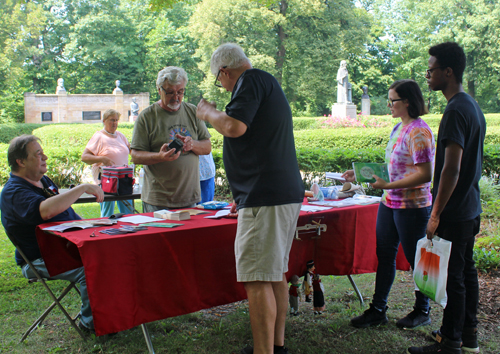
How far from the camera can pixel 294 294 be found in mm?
3117

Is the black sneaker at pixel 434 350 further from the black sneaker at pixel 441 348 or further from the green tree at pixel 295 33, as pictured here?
the green tree at pixel 295 33

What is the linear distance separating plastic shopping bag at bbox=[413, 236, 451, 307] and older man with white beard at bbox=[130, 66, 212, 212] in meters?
1.79

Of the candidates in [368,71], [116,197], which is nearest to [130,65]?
[368,71]

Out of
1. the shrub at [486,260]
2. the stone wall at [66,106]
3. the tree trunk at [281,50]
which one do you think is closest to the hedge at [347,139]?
the shrub at [486,260]

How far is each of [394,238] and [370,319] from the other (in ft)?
2.03

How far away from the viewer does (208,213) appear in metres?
3.13

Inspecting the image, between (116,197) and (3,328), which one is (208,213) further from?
(3,328)

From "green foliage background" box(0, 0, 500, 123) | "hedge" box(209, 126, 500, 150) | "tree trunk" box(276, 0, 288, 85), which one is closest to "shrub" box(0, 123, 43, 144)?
"green foliage background" box(0, 0, 500, 123)

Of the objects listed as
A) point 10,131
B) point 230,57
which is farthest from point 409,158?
point 10,131

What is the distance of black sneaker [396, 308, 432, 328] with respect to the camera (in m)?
3.05

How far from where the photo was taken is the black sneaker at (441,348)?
2.56 meters

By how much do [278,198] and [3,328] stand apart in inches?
94.6

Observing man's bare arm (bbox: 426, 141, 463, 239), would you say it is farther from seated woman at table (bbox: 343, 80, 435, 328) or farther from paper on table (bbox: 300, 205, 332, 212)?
paper on table (bbox: 300, 205, 332, 212)

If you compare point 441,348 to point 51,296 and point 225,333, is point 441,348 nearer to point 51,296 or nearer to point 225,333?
point 225,333
